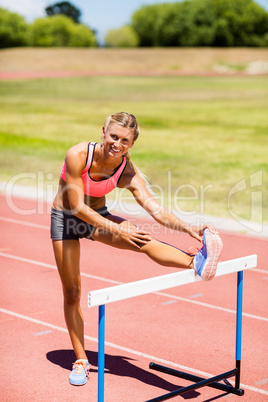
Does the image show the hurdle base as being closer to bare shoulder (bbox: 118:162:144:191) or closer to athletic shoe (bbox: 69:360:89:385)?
athletic shoe (bbox: 69:360:89:385)

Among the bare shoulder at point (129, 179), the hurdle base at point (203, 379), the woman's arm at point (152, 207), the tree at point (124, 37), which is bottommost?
→ the hurdle base at point (203, 379)

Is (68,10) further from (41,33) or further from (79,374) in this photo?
(79,374)

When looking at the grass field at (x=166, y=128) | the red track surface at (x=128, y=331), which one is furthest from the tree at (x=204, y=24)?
the red track surface at (x=128, y=331)

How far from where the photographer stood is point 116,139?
13.7ft

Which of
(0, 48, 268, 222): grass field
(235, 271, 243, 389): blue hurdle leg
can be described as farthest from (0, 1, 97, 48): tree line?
(235, 271, 243, 389): blue hurdle leg

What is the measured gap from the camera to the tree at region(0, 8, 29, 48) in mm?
83312

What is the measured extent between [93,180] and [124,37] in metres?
92.5

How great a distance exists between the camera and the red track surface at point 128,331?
443 cm

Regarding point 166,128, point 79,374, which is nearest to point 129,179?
point 79,374

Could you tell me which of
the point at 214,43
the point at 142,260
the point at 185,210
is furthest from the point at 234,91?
the point at 214,43

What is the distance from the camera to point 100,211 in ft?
15.1

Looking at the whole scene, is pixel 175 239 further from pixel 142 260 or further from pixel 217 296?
pixel 217 296

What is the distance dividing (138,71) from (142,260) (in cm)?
5023

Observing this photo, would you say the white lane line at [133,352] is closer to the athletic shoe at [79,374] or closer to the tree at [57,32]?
the athletic shoe at [79,374]
